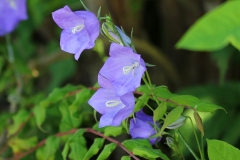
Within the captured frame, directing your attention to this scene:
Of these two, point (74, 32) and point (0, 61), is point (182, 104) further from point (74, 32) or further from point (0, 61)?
point (0, 61)

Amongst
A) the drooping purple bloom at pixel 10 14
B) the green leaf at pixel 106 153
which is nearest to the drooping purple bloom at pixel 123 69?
the green leaf at pixel 106 153

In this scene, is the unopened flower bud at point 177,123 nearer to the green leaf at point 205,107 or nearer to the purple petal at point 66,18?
the green leaf at point 205,107

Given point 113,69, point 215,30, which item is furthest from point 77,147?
point 215,30

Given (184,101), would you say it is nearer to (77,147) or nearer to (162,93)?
(162,93)

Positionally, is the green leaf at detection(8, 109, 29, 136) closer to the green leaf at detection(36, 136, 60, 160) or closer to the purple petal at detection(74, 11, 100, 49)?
the green leaf at detection(36, 136, 60, 160)

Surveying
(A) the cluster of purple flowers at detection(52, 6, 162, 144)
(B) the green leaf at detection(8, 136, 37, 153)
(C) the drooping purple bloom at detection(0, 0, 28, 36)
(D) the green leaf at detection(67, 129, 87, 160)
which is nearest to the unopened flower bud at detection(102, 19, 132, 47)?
(A) the cluster of purple flowers at detection(52, 6, 162, 144)

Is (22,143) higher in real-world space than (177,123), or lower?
lower
